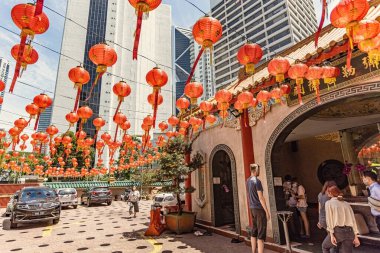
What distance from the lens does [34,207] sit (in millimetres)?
10258

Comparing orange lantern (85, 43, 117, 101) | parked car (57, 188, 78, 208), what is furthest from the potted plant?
parked car (57, 188, 78, 208)

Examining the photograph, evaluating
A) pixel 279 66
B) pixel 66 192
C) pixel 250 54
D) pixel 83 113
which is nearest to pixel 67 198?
pixel 66 192

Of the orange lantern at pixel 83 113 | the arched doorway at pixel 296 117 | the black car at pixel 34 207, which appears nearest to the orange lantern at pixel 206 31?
the arched doorway at pixel 296 117

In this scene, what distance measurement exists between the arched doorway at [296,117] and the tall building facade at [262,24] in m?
53.3

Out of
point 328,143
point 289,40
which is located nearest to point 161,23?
point 289,40

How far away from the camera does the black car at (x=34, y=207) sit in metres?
9.97

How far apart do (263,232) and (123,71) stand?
5754cm

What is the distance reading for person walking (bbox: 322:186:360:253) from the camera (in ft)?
12.3

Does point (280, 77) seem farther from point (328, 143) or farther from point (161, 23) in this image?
point (161, 23)

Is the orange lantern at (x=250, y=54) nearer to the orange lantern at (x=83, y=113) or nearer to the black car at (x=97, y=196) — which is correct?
the orange lantern at (x=83, y=113)

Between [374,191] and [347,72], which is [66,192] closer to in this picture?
[374,191]

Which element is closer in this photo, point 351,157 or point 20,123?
point 20,123

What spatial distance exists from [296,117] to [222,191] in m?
4.85

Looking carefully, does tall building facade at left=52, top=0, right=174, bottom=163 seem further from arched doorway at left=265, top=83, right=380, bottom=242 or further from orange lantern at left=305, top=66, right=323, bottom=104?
orange lantern at left=305, top=66, right=323, bottom=104
